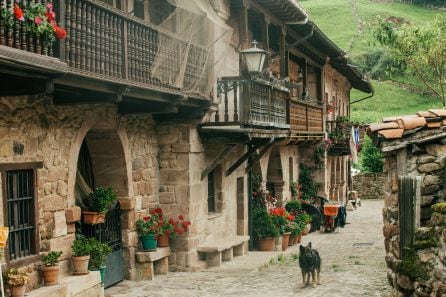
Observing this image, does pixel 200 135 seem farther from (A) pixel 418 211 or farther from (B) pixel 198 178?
(A) pixel 418 211

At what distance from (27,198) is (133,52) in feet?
8.27

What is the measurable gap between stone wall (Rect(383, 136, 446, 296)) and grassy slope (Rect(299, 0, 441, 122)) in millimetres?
32708

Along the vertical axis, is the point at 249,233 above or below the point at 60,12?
below

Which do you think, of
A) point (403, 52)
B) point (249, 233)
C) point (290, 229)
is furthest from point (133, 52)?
point (403, 52)

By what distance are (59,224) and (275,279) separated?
4718mm

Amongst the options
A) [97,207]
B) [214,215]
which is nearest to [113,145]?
[97,207]

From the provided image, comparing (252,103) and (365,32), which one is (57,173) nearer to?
(252,103)

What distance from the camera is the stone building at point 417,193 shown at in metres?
7.60

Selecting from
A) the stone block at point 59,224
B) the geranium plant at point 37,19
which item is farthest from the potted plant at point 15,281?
the geranium plant at point 37,19

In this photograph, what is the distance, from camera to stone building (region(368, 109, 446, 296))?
7598 mm

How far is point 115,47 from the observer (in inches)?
352

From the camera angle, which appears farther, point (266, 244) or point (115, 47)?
point (266, 244)

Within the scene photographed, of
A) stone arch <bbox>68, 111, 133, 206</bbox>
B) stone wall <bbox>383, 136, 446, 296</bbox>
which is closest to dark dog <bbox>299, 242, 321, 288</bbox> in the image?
stone wall <bbox>383, 136, 446, 296</bbox>

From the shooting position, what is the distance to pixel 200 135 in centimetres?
1350
